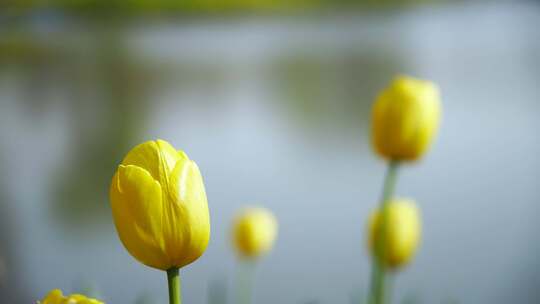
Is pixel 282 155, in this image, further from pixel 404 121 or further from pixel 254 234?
pixel 404 121

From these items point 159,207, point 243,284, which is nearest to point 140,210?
point 159,207

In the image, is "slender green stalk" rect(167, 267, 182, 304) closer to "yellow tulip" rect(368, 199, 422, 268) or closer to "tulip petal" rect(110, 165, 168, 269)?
"tulip petal" rect(110, 165, 168, 269)

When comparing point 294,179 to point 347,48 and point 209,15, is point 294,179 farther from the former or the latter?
point 209,15

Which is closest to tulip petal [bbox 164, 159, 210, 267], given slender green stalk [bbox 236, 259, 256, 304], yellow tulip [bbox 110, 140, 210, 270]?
yellow tulip [bbox 110, 140, 210, 270]

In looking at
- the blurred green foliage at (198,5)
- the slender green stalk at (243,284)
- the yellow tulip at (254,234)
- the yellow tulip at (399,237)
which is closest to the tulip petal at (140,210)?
the yellow tulip at (399,237)

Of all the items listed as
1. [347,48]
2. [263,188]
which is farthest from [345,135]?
[347,48]
